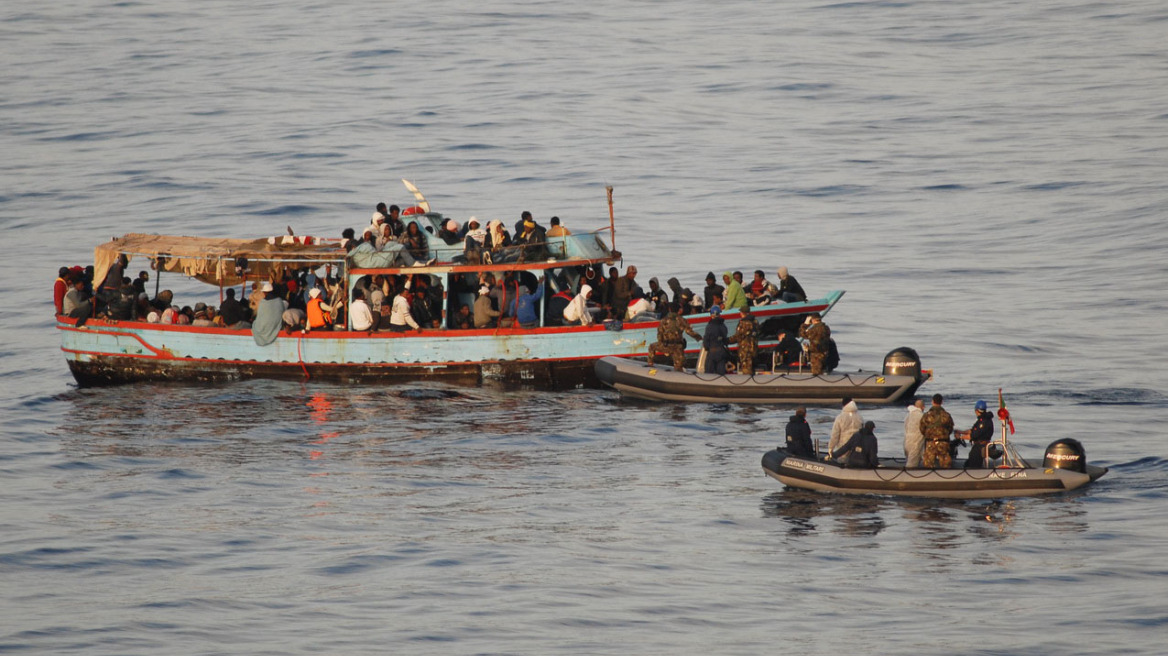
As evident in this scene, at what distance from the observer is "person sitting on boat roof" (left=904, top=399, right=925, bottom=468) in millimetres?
25125

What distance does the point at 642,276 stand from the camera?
45.5m

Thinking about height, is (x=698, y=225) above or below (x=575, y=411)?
above

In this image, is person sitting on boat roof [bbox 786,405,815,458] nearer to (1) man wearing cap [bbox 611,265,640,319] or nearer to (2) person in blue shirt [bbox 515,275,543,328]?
(1) man wearing cap [bbox 611,265,640,319]

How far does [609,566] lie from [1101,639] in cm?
703

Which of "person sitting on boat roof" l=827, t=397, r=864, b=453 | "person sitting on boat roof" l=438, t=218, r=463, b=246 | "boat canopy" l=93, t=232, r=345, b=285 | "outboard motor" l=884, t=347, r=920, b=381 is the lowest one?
"person sitting on boat roof" l=827, t=397, r=864, b=453

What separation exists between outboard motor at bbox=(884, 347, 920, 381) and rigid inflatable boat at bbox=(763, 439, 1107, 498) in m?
5.23

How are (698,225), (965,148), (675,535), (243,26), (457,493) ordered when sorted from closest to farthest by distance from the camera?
(675,535)
(457,493)
(698,225)
(965,148)
(243,26)

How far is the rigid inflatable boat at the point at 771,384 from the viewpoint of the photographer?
3044cm

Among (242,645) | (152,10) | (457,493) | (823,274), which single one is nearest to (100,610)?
(242,645)

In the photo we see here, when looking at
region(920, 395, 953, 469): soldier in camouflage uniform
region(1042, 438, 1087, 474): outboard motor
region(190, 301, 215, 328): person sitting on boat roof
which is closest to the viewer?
region(1042, 438, 1087, 474): outboard motor

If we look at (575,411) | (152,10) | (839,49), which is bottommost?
(575,411)

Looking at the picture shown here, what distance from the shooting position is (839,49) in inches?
3162

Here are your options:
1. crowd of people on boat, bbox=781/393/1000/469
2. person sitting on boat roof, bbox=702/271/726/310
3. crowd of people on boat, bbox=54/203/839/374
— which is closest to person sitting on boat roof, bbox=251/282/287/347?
crowd of people on boat, bbox=54/203/839/374

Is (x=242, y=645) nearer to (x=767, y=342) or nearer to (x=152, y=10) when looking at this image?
(x=767, y=342)
